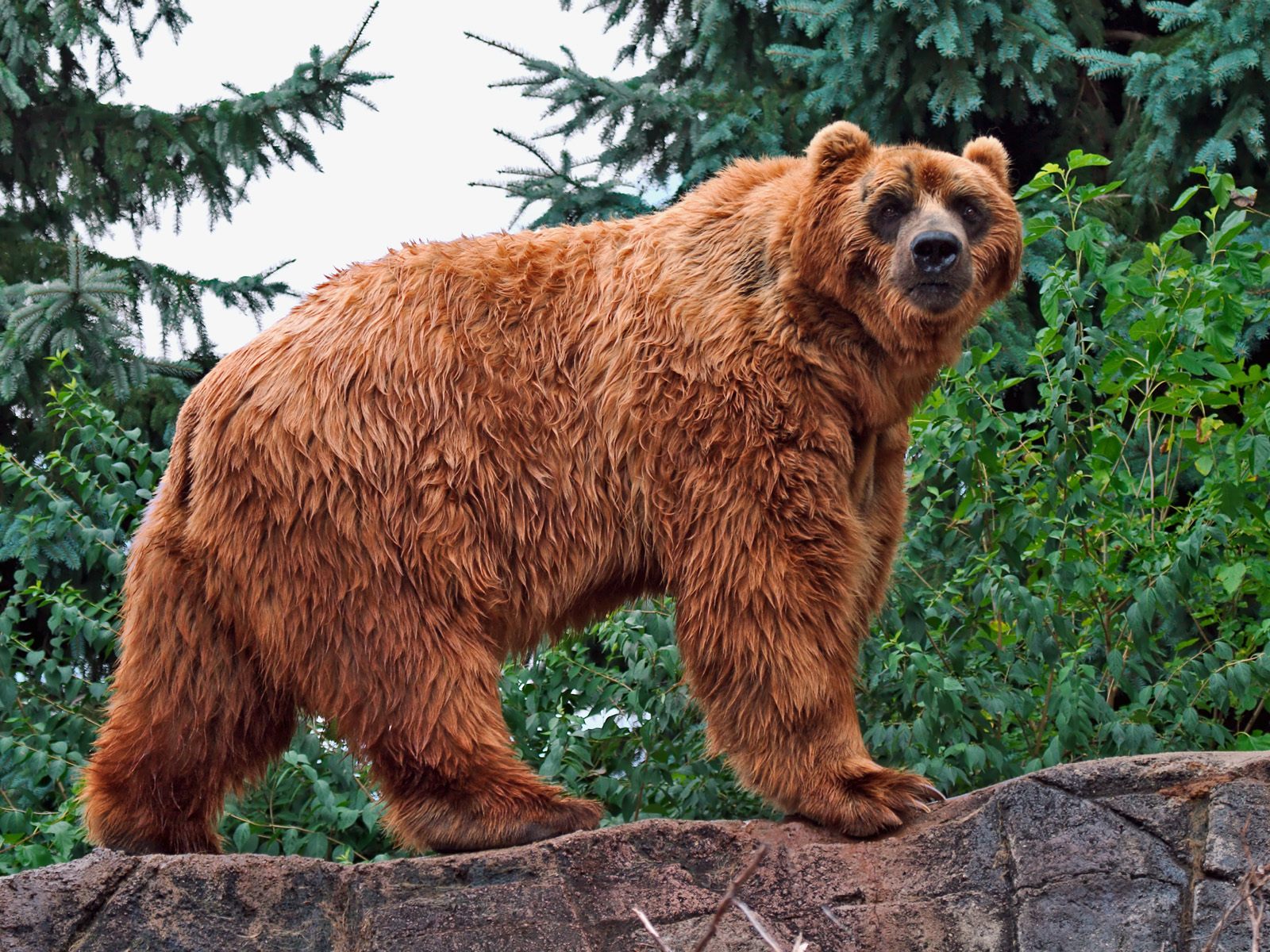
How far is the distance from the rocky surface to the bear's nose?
A: 1.29 metres

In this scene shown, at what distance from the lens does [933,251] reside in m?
3.73

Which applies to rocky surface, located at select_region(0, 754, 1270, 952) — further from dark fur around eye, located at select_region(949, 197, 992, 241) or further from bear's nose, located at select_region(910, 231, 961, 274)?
dark fur around eye, located at select_region(949, 197, 992, 241)

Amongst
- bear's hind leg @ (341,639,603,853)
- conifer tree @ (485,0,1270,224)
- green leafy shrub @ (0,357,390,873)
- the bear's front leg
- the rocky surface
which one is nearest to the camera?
the rocky surface

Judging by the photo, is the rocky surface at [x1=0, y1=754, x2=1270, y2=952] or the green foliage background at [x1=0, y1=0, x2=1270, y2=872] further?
the green foliage background at [x1=0, y1=0, x2=1270, y2=872]

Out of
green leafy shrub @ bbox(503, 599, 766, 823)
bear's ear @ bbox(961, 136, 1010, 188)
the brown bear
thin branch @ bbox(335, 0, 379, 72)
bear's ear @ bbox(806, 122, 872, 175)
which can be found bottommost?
green leafy shrub @ bbox(503, 599, 766, 823)

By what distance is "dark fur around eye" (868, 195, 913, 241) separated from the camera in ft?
12.5

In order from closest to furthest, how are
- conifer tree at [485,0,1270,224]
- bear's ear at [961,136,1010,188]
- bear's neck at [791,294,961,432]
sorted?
bear's neck at [791,294,961,432] < bear's ear at [961,136,1010,188] < conifer tree at [485,0,1270,224]

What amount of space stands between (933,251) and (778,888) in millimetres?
1636

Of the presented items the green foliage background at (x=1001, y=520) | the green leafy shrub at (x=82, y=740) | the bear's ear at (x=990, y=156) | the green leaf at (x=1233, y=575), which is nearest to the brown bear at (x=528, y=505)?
the bear's ear at (x=990, y=156)

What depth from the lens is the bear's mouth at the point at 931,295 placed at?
3.72m

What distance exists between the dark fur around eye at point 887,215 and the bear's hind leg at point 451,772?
5.04ft

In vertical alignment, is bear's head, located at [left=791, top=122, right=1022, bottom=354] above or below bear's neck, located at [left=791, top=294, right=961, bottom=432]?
above

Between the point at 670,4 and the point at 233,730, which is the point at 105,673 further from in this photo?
the point at 670,4

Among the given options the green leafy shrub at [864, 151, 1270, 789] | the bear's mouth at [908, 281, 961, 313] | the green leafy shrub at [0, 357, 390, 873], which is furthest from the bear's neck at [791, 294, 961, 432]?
the green leafy shrub at [0, 357, 390, 873]
